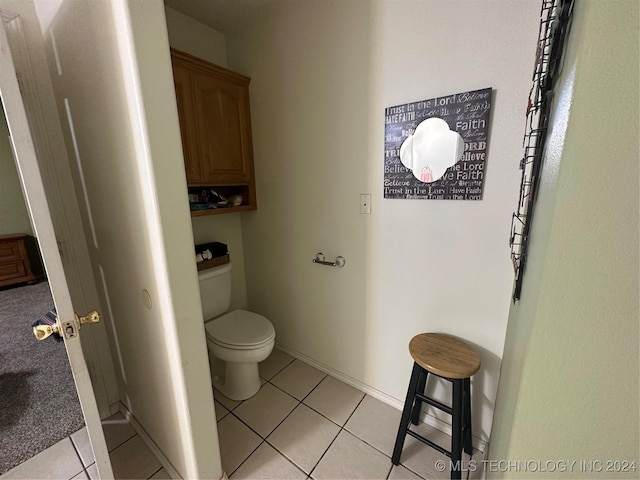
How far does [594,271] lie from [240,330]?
1.67m

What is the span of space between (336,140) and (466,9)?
746 mm

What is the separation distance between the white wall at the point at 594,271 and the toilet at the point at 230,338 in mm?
1408

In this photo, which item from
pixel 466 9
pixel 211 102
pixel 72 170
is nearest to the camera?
pixel 466 9

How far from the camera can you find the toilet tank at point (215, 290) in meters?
1.71

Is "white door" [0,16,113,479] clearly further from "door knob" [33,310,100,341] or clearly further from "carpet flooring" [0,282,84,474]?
"carpet flooring" [0,282,84,474]

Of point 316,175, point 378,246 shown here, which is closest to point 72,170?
point 316,175

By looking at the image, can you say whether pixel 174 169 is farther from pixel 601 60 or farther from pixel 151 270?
pixel 601 60

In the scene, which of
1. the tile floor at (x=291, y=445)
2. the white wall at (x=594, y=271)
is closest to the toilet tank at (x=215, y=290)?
the tile floor at (x=291, y=445)

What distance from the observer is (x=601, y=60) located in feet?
1.05

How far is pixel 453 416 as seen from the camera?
1105mm

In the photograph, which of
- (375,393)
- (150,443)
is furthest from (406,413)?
(150,443)

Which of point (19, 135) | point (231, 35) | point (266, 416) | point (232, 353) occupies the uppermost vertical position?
point (231, 35)

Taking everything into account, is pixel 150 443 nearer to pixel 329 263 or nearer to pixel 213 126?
pixel 329 263

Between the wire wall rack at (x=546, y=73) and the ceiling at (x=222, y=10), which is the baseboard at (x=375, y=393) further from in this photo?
the ceiling at (x=222, y=10)
